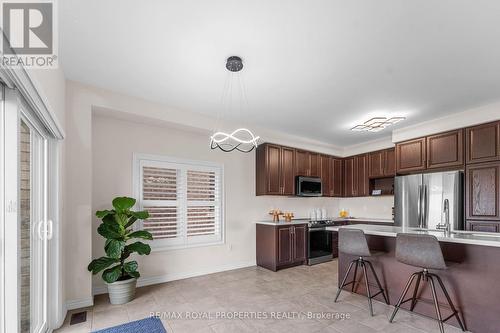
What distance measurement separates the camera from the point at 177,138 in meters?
4.51

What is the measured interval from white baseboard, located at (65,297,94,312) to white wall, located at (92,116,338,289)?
43 centimetres

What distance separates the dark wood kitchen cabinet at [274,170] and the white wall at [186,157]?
21 centimetres

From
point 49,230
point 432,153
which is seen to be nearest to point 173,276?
point 49,230

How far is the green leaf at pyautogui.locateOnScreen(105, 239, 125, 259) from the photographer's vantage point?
3.14 meters

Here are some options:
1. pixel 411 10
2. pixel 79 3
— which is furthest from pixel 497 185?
pixel 79 3

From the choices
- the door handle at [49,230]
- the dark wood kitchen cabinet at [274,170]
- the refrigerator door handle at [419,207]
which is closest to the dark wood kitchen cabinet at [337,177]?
the dark wood kitchen cabinet at [274,170]

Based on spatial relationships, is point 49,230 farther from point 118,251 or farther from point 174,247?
point 174,247

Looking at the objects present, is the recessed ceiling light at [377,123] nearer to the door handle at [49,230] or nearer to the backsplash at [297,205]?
the backsplash at [297,205]

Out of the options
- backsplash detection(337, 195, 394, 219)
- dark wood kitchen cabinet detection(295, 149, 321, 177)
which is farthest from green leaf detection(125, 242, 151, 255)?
backsplash detection(337, 195, 394, 219)

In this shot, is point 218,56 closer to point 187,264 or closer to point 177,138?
point 177,138

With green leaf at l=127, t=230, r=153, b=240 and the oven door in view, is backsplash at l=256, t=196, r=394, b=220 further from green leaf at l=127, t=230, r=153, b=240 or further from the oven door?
green leaf at l=127, t=230, r=153, b=240

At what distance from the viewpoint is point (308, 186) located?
5844mm

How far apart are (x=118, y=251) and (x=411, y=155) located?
5016 millimetres

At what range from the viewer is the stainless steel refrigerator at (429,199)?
418cm
